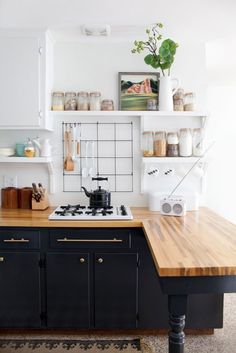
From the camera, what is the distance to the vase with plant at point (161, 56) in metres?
2.56

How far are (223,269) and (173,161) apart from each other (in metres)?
1.44

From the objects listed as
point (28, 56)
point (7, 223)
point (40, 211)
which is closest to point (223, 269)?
point (7, 223)

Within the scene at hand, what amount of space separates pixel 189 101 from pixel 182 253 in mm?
1633

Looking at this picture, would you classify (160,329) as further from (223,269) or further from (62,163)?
(62,163)

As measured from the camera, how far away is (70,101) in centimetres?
284

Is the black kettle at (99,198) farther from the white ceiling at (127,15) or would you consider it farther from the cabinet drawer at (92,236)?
the white ceiling at (127,15)

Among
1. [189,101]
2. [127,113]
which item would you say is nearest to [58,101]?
[127,113]

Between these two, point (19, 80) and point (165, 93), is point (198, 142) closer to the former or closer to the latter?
point (165, 93)

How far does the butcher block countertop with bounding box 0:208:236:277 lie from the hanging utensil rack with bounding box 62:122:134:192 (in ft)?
0.99

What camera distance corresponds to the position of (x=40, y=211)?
2738 millimetres

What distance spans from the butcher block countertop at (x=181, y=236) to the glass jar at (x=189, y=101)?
88cm

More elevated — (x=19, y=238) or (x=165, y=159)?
(x=165, y=159)

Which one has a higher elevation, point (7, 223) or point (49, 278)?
point (7, 223)

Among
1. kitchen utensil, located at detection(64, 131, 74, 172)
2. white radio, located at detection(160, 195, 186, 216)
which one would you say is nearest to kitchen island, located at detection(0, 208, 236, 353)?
white radio, located at detection(160, 195, 186, 216)
